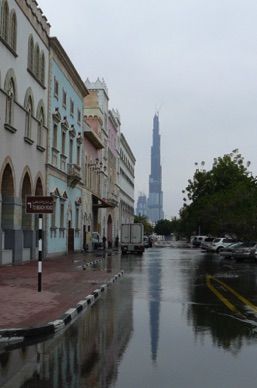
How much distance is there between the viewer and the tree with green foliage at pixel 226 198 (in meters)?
53.7

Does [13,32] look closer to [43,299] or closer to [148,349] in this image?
[43,299]

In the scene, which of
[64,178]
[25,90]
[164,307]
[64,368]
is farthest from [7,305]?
[64,178]

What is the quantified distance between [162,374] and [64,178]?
32.8m

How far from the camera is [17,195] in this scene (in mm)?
26391

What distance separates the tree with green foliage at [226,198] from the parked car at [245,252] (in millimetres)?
12977

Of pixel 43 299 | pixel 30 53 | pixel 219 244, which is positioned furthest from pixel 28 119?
pixel 219 244

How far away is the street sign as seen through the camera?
47.2ft

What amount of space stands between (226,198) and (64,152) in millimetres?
26945

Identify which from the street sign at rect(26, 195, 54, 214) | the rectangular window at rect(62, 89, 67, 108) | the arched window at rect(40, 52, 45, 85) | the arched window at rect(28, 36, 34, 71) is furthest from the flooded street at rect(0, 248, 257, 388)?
the rectangular window at rect(62, 89, 67, 108)

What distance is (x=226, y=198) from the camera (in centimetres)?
5994

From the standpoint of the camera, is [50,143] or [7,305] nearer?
[7,305]

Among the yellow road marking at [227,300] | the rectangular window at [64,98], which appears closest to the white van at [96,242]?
the rectangular window at [64,98]

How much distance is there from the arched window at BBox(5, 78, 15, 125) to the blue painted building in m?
7.93

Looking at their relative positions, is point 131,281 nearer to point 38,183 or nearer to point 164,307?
point 164,307
